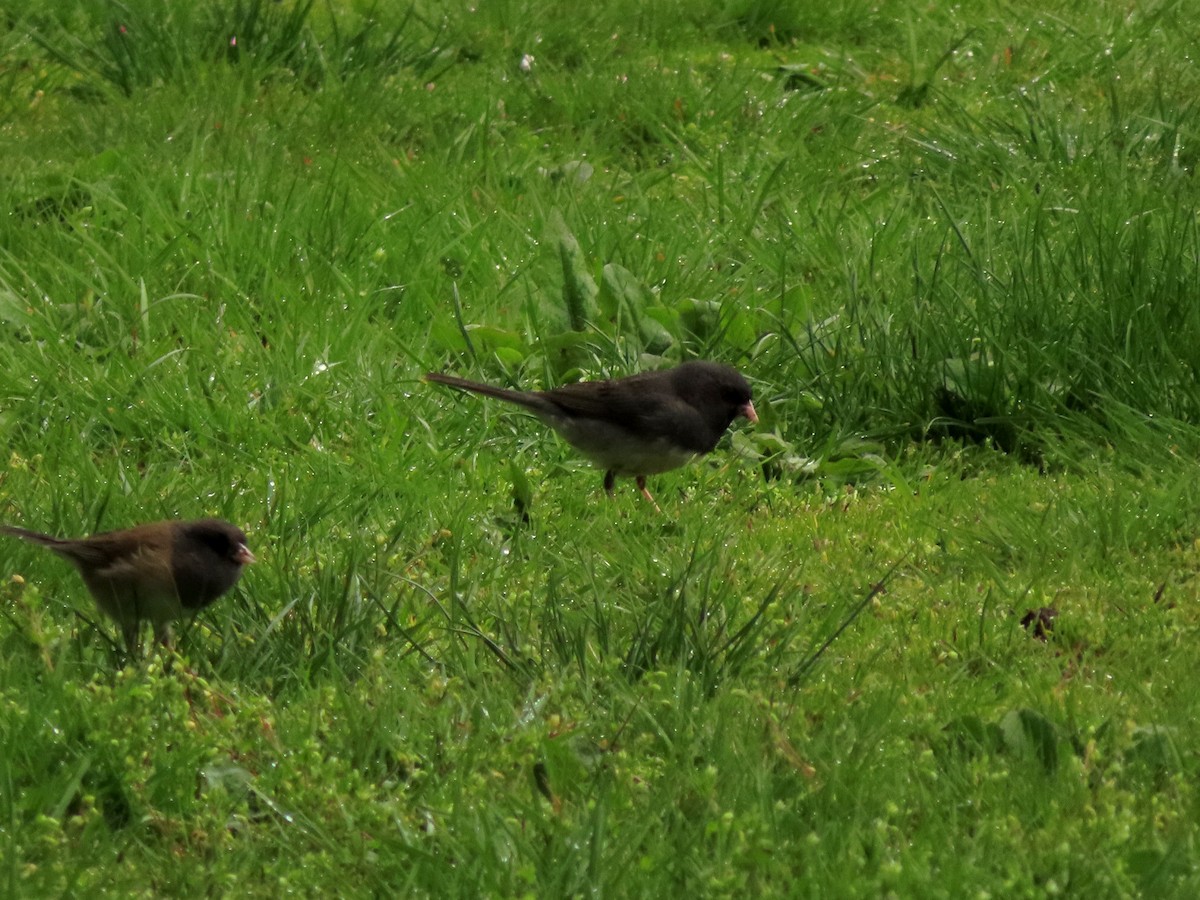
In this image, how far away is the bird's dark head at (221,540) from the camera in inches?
174

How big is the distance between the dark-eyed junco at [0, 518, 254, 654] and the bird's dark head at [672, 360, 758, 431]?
1747 millimetres

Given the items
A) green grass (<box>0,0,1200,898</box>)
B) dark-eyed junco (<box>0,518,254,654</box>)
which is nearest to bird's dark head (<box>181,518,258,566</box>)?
dark-eyed junco (<box>0,518,254,654</box>)

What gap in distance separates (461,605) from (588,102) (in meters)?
4.69

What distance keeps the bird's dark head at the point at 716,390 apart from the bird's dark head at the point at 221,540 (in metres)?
1.73

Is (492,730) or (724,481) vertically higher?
(492,730)

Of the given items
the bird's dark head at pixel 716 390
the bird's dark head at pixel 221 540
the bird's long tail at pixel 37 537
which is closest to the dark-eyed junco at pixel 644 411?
the bird's dark head at pixel 716 390

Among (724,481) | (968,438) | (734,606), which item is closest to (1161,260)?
(968,438)

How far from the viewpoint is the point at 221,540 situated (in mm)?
4441

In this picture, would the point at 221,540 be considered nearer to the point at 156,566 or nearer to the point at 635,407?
the point at 156,566

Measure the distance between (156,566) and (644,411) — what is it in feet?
6.23

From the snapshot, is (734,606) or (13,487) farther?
(13,487)

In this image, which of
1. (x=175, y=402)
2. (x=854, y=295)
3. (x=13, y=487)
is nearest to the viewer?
(x=13, y=487)

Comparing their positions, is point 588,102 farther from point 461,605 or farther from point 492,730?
point 492,730

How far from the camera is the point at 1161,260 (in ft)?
20.1
